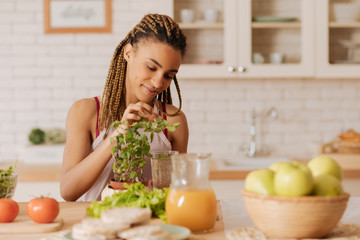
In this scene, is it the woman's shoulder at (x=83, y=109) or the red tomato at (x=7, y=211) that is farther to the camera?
the woman's shoulder at (x=83, y=109)

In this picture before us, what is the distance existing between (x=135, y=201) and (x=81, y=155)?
2.52 feet

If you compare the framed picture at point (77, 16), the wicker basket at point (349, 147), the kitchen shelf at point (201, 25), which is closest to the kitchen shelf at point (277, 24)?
the kitchen shelf at point (201, 25)

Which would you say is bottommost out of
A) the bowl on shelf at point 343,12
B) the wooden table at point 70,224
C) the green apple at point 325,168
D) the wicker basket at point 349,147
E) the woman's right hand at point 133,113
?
the wicker basket at point 349,147

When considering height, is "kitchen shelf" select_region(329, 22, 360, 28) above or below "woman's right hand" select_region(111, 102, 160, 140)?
above

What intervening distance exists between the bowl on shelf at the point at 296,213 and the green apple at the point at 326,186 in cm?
2

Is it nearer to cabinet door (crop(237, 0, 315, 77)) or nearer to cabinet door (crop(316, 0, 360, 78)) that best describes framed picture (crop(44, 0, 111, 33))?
cabinet door (crop(237, 0, 315, 77))

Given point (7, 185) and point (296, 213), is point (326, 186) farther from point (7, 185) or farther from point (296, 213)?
point (7, 185)

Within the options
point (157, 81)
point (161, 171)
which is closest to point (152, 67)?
point (157, 81)

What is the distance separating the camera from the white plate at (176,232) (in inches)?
41.6

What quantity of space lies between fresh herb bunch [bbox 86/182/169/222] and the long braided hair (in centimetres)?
77

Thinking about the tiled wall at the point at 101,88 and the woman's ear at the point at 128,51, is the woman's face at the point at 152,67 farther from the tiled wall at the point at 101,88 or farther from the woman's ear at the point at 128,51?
the tiled wall at the point at 101,88

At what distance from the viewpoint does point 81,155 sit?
2.03 m

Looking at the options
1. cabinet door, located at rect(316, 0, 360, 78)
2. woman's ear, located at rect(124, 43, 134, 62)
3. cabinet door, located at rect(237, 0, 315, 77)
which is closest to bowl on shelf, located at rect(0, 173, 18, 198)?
woman's ear, located at rect(124, 43, 134, 62)

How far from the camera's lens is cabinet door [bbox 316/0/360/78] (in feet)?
11.5
